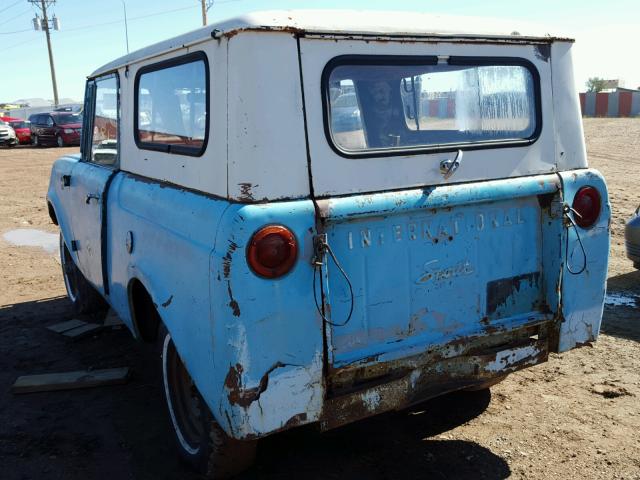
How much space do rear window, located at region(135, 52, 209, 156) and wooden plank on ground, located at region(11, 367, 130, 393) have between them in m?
1.65

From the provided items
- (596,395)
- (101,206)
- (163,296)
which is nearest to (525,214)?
(596,395)

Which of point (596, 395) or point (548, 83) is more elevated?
point (548, 83)

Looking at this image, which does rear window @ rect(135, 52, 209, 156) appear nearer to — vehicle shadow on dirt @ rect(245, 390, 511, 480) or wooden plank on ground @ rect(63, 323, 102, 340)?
vehicle shadow on dirt @ rect(245, 390, 511, 480)

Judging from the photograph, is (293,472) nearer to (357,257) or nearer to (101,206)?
(357,257)

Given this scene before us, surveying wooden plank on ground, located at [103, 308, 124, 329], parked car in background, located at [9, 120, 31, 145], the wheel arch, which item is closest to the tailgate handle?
the wheel arch

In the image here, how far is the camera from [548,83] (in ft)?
9.68

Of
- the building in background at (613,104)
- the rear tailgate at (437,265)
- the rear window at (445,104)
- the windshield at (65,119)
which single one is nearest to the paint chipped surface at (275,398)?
the rear tailgate at (437,265)

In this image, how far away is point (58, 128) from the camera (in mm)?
25953

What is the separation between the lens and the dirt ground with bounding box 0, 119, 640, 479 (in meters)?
3.07

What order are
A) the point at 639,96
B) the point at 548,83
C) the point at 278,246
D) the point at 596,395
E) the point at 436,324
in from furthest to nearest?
the point at 639,96 → the point at 596,395 → the point at 548,83 → the point at 436,324 → the point at 278,246

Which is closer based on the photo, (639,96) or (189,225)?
(189,225)

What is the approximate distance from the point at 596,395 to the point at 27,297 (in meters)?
5.17

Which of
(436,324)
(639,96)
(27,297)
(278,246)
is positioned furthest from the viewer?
(639,96)

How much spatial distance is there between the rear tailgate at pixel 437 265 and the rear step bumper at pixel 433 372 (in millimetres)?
54
